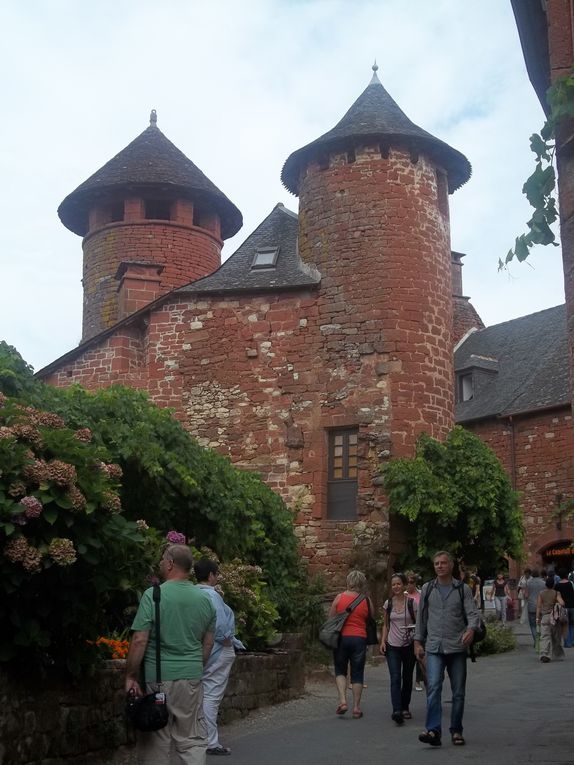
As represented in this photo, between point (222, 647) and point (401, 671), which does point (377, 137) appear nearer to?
point (401, 671)

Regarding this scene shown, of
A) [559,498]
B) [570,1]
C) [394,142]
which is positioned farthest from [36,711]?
[559,498]

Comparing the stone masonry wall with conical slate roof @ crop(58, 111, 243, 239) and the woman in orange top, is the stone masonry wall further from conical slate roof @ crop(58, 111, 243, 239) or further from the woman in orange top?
conical slate roof @ crop(58, 111, 243, 239)

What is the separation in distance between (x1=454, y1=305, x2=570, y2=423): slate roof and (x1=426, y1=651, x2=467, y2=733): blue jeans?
825 inches

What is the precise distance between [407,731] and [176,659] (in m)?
4.37

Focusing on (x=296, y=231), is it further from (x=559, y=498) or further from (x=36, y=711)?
(x=36, y=711)

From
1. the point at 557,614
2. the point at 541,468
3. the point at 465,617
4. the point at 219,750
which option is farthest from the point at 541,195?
the point at 541,468

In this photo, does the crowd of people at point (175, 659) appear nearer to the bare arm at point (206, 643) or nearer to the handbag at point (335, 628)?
the bare arm at point (206, 643)

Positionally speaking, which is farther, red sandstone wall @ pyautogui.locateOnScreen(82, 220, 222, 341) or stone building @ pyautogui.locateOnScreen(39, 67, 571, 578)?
red sandstone wall @ pyautogui.locateOnScreen(82, 220, 222, 341)

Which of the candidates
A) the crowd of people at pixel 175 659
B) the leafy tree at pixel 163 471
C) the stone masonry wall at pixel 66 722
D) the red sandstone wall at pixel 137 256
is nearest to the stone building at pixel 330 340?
the leafy tree at pixel 163 471

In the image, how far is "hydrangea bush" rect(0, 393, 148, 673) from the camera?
6.85m

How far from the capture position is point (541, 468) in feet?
98.0

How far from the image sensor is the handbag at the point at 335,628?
35.2ft

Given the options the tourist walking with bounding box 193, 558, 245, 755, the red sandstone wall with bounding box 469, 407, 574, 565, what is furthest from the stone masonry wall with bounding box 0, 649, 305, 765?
the red sandstone wall with bounding box 469, 407, 574, 565

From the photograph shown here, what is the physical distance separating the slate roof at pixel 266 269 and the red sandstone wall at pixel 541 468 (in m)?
10.3
